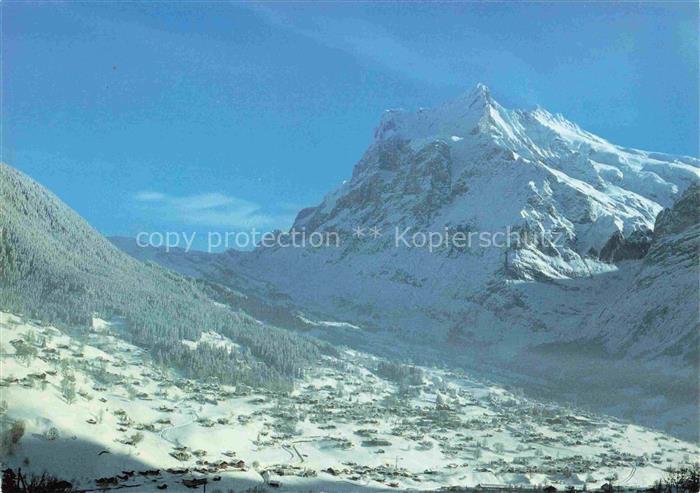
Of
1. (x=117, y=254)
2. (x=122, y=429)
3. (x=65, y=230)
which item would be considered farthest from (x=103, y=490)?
(x=117, y=254)

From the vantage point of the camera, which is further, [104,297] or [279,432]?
[104,297]

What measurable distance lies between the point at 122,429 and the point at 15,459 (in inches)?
722

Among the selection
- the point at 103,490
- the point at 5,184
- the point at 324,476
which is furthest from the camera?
the point at 5,184

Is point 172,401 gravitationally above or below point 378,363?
below

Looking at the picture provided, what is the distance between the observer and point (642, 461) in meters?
112

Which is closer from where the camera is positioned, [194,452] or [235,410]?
[194,452]

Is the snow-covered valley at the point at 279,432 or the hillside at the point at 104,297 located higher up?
the hillside at the point at 104,297

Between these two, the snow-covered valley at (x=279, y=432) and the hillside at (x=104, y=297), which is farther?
the hillside at (x=104, y=297)

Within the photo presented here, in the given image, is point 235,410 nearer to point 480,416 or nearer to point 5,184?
point 480,416

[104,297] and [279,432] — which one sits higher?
[104,297]

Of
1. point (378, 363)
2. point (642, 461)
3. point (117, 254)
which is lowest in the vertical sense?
point (642, 461)

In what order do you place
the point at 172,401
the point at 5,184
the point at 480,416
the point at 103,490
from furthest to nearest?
1. the point at 5,184
2. the point at 480,416
3. the point at 172,401
4. the point at 103,490

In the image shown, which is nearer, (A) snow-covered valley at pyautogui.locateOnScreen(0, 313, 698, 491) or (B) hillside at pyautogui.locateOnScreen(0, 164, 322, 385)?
(A) snow-covered valley at pyautogui.locateOnScreen(0, 313, 698, 491)

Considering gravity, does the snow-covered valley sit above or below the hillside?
below
